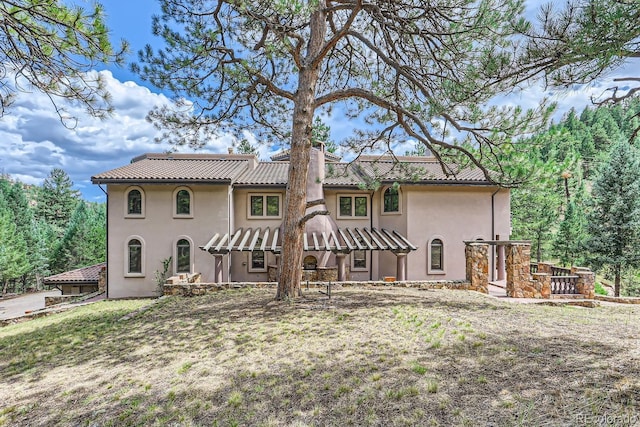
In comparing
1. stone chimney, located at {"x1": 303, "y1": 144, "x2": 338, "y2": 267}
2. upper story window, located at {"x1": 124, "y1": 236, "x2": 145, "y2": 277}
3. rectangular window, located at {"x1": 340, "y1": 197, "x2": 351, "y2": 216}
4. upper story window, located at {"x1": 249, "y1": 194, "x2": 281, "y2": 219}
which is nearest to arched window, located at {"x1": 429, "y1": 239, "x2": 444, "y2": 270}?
rectangular window, located at {"x1": 340, "y1": 197, "x2": 351, "y2": 216}

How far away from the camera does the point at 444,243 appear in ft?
55.6

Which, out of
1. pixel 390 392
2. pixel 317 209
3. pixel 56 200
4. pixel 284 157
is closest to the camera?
pixel 390 392

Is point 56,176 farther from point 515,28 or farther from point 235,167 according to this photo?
point 515,28

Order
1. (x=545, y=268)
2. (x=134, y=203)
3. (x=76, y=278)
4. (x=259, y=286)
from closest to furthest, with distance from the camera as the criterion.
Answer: (x=259, y=286) → (x=545, y=268) → (x=134, y=203) → (x=76, y=278)

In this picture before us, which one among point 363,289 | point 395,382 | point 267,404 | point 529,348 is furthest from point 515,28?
point 363,289

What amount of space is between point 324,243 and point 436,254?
690 cm

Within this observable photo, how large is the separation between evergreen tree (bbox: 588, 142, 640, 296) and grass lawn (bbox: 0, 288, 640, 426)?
1997 cm

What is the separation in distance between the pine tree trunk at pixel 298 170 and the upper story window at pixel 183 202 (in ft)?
30.0

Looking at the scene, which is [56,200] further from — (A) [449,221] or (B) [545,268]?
(B) [545,268]

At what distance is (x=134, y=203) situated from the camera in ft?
52.4

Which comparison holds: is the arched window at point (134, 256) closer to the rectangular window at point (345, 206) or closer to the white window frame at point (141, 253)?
the white window frame at point (141, 253)

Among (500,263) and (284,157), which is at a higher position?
(284,157)

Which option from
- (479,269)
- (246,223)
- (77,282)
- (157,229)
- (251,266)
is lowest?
(77,282)

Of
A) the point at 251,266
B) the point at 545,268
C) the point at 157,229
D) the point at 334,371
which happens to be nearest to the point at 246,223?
the point at 251,266
